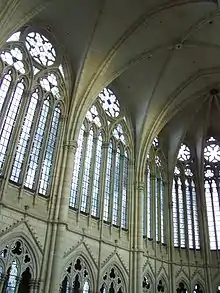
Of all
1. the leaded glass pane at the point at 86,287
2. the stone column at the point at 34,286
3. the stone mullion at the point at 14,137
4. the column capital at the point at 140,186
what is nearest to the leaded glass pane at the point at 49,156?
the stone mullion at the point at 14,137

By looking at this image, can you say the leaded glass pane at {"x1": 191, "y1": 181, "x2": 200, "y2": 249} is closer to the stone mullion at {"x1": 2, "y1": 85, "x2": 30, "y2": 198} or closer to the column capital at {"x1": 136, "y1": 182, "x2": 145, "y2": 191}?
the column capital at {"x1": 136, "y1": 182, "x2": 145, "y2": 191}

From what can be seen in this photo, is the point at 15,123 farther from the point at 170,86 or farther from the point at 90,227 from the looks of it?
the point at 170,86

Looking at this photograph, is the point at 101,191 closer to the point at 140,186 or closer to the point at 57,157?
the point at 140,186

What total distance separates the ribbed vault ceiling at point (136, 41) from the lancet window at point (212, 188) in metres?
6.53

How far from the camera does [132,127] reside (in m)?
24.6

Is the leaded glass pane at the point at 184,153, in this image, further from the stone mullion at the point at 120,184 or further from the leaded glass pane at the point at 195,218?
the stone mullion at the point at 120,184

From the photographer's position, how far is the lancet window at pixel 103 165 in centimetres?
1962

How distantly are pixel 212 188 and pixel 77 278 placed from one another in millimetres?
13643

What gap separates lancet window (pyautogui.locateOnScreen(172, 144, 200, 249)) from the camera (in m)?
25.0

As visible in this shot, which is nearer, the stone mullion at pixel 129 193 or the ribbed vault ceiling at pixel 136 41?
the ribbed vault ceiling at pixel 136 41

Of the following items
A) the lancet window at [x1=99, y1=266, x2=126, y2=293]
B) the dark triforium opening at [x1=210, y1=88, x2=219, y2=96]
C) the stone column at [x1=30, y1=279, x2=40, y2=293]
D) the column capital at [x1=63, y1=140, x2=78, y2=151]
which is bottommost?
the stone column at [x1=30, y1=279, x2=40, y2=293]

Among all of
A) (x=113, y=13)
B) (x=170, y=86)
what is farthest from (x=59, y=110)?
(x=170, y=86)

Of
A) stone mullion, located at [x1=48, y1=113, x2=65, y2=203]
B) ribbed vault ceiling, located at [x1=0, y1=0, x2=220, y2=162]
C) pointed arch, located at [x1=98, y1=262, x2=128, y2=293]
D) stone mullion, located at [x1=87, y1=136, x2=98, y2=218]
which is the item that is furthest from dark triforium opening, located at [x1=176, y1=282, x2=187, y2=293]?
stone mullion, located at [x1=48, y1=113, x2=65, y2=203]

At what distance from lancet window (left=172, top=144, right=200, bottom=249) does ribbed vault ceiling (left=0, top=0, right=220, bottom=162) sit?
5189 millimetres
